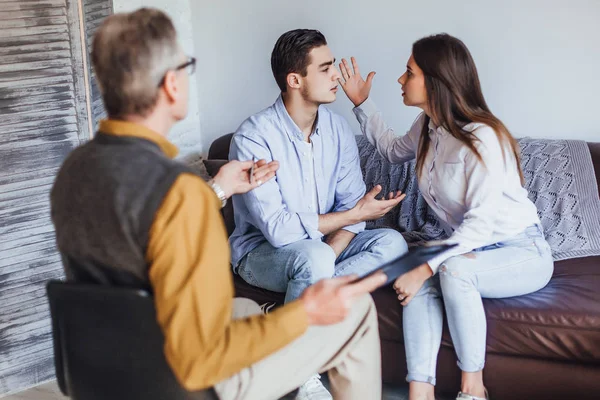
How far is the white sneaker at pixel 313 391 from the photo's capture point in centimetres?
230

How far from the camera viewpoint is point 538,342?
214cm

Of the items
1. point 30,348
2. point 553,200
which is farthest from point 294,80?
point 30,348

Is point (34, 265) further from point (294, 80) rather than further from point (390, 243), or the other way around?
point (390, 243)

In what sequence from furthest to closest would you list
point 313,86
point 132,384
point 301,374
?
point 313,86 → point 301,374 → point 132,384

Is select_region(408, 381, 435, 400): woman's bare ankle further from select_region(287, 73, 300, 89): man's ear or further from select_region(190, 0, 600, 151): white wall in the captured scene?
select_region(190, 0, 600, 151): white wall

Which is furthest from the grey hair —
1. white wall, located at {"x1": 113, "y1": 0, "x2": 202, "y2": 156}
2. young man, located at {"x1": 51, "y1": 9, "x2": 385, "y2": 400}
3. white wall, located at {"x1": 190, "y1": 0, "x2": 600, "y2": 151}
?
white wall, located at {"x1": 113, "y1": 0, "x2": 202, "y2": 156}

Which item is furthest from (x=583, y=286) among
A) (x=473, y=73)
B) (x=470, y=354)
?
(x=473, y=73)

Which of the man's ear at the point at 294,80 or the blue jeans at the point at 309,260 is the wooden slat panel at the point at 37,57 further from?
the blue jeans at the point at 309,260

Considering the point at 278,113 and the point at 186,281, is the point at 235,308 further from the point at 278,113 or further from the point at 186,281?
the point at 278,113

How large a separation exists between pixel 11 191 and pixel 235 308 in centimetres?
117

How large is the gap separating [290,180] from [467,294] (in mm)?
722

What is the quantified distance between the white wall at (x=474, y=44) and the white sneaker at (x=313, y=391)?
1249mm

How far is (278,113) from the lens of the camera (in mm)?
2533

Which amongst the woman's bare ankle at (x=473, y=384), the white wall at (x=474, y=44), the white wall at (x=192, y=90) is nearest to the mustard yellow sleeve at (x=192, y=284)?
the woman's bare ankle at (x=473, y=384)
